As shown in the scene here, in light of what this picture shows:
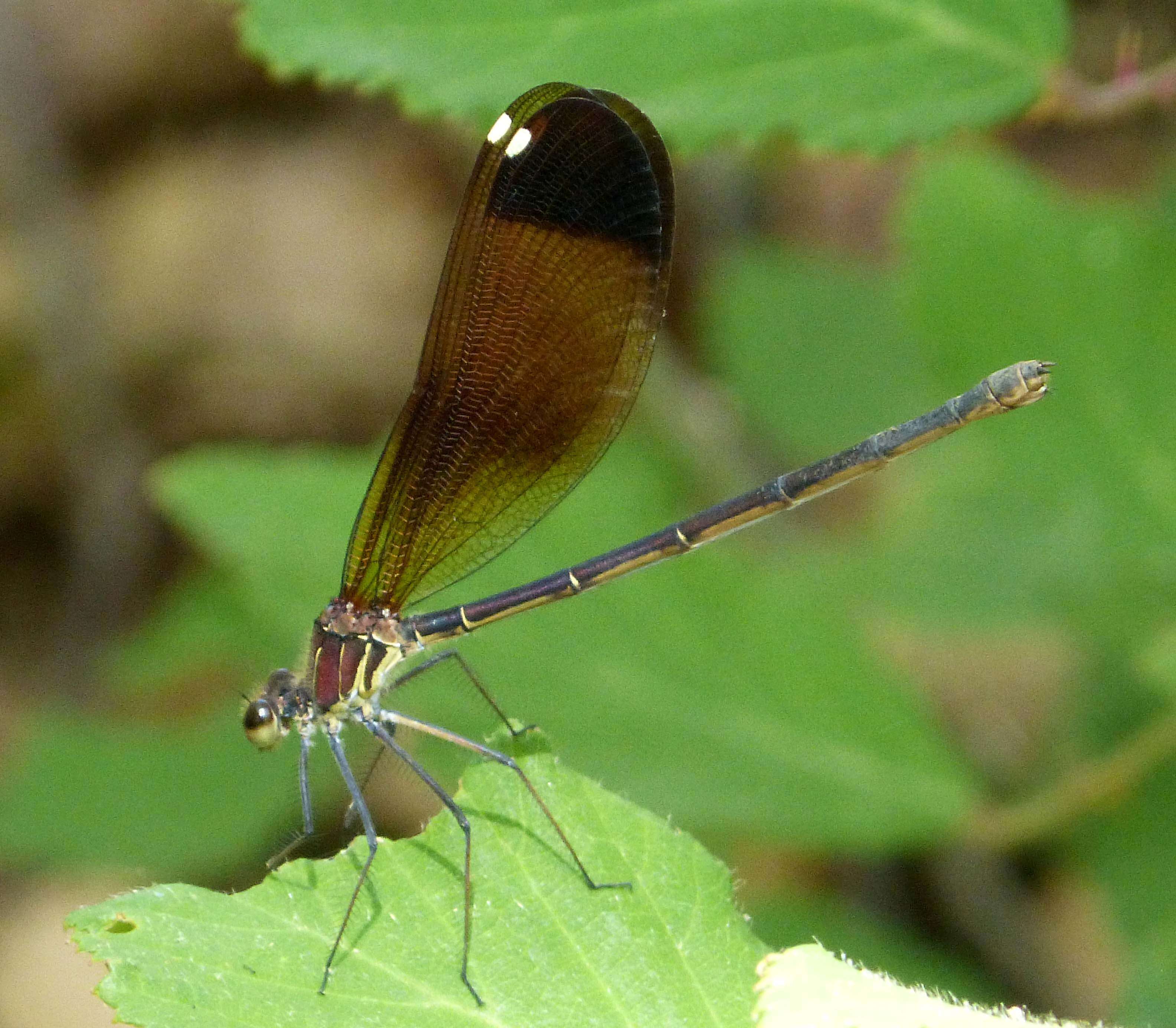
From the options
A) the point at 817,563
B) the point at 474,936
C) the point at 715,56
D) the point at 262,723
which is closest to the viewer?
the point at 474,936

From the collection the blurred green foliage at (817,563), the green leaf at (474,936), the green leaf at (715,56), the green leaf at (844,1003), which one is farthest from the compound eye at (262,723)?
the green leaf at (844,1003)

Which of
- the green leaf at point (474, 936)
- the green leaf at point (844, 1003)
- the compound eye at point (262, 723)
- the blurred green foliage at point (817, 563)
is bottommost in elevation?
the green leaf at point (844, 1003)

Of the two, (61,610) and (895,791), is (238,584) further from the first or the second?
(61,610)

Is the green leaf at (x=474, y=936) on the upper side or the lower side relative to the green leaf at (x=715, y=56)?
lower

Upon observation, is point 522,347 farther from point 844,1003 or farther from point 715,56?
point 844,1003

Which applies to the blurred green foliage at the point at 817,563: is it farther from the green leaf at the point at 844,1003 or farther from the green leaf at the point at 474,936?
the green leaf at the point at 844,1003

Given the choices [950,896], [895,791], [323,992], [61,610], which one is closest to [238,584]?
[895,791]

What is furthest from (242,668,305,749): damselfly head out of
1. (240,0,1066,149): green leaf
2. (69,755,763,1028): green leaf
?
(240,0,1066,149): green leaf

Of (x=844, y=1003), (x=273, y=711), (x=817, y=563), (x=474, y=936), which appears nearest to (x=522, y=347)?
(x=273, y=711)
